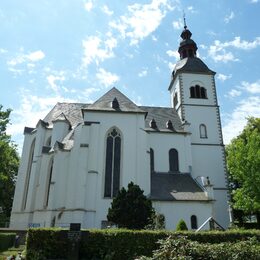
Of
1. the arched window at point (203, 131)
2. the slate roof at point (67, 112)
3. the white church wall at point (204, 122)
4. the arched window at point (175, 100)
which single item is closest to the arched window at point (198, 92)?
the white church wall at point (204, 122)

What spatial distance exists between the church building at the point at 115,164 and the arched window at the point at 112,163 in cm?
8

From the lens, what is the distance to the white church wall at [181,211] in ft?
78.2

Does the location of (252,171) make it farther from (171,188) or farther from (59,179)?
(59,179)

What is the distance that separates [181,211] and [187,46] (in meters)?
23.1

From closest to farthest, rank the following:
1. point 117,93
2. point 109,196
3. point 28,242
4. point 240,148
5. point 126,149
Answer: point 28,242 → point 109,196 → point 126,149 → point 240,148 → point 117,93

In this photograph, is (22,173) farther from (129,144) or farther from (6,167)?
(129,144)

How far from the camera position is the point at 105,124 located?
85.5ft

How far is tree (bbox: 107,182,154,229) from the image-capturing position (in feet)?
62.6

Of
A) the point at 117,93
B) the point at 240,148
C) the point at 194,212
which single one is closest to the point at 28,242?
the point at 194,212

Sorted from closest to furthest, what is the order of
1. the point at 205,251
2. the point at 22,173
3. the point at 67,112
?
the point at 205,251, the point at 22,173, the point at 67,112

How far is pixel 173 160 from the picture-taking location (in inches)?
1177

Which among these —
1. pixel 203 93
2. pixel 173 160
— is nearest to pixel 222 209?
pixel 173 160

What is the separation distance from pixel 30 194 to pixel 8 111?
782 cm

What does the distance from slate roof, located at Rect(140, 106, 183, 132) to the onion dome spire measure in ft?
27.3
